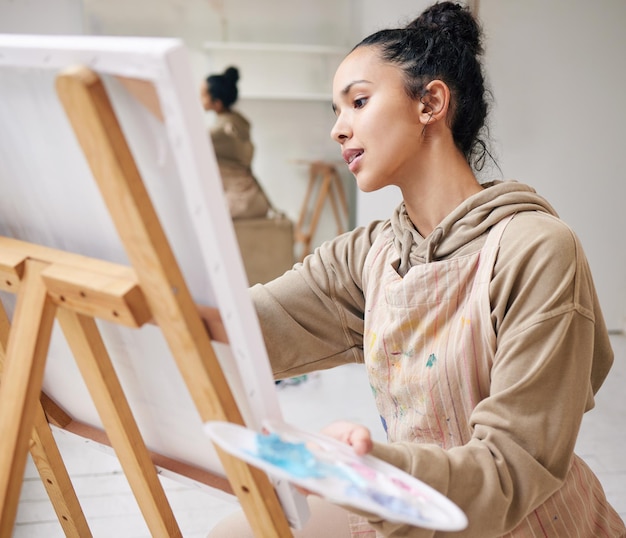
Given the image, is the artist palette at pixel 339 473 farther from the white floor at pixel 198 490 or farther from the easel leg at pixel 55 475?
the white floor at pixel 198 490

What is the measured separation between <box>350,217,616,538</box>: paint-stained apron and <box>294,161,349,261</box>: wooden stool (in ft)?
12.0

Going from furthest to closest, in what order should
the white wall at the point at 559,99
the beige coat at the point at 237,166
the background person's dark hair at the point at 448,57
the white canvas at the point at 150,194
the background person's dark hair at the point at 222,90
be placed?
the background person's dark hair at the point at 222,90 → the beige coat at the point at 237,166 → the white wall at the point at 559,99 → the background person's dark hair at the point at 448,57 → the white canvas at the point at 150,194

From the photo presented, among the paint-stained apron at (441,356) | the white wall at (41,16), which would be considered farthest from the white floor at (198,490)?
the white wall at (41,16)

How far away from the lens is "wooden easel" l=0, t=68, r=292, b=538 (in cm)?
49

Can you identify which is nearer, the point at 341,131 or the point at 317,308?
the point at 341,131

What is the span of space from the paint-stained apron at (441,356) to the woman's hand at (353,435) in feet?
0.92

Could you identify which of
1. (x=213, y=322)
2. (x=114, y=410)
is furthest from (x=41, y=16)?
(x=213, y=322)

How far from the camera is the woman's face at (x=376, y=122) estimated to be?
916 mm

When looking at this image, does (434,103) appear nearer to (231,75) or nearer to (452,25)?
(452,25)

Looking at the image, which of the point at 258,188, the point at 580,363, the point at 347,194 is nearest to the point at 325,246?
the point at 580,363

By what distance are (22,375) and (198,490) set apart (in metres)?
0.76

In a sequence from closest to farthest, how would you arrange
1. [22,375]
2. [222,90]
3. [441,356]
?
[22,375], [441,356], [222,90]

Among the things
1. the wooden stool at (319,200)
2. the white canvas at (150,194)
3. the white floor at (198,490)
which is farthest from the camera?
the wooden stool at (319,200)

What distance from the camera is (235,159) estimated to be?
142 inches
